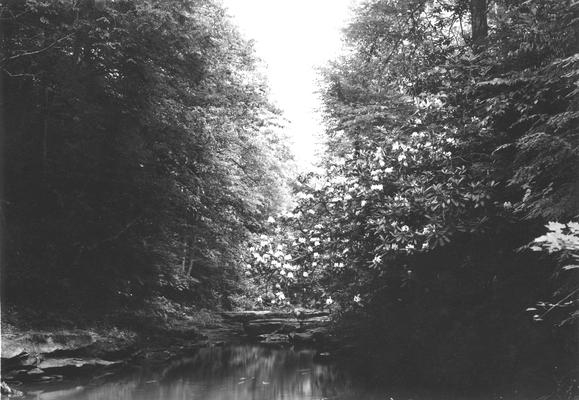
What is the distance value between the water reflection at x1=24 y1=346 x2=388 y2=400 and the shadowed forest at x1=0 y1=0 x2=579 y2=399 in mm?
1095

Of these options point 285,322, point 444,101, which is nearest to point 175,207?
point 285,322

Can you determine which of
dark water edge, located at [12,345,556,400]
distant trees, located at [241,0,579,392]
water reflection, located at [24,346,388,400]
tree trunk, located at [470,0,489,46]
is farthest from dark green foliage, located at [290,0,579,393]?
water reflection, located at [24,346,388,400]

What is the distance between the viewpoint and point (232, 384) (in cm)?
1140

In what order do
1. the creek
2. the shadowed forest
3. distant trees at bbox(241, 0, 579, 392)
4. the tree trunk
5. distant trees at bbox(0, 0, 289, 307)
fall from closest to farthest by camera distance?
distant trees at bbox(241, 0, 579, 392) < the shadowed forest < the creek < the tree trunk < distant trees at bbox(0, 0, 289, 307)

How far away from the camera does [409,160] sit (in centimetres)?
1038

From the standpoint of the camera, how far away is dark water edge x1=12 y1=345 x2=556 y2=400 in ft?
31.3

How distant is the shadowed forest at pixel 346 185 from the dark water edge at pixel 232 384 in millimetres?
691

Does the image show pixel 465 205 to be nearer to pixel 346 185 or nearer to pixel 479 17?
pixel 346 185

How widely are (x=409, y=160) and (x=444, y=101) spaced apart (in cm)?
120

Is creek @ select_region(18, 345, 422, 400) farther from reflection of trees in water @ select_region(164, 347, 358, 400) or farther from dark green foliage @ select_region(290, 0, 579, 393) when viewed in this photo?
dark green foliage @ select_region(290, 0, 579, 393)

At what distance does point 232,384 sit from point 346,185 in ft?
15.2

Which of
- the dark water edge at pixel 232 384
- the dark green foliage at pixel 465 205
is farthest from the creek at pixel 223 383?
the dark green foliage at pixel 465 205

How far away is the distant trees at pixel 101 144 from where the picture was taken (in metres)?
13.7

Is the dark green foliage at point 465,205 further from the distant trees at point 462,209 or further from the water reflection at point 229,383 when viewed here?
the water reflection at point 229,383
